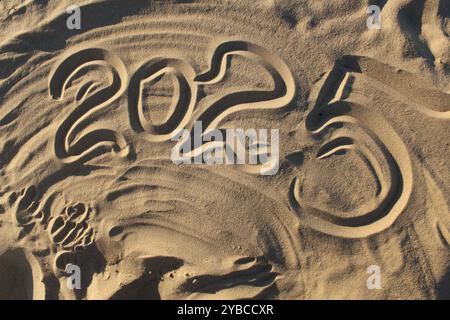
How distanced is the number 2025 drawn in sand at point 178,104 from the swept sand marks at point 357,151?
0.22m

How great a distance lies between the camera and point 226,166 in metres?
2.82

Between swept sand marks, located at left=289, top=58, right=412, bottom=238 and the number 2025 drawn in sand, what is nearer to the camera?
swept sand marks, located at left=289, top=58, right=412, bottom=238

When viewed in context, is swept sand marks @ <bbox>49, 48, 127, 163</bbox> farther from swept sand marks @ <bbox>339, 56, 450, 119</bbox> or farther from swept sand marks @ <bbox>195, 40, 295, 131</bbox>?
swept sand marks @ <bbox>339, 56, 450, 119</bbox>

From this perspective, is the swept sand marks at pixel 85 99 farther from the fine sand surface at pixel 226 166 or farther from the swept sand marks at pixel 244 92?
the swept sand marks at pixel 244 92

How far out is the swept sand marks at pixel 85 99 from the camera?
9.64 feet

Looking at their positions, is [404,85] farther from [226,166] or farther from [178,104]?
[178,104]

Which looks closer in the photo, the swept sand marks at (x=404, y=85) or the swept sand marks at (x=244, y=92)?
the swept sand marks at (x=404, y=85)

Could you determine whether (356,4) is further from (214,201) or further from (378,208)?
(214,201)

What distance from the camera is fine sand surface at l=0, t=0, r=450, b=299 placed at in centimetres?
271

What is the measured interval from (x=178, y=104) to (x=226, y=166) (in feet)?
1.55

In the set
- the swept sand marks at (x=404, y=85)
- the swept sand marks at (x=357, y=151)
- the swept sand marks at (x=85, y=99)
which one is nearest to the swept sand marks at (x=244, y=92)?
the swept sand marks at (x=357, y=151)

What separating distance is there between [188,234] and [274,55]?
1.15 meters

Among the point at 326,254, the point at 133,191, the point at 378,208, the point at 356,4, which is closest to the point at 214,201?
the point at 133,191

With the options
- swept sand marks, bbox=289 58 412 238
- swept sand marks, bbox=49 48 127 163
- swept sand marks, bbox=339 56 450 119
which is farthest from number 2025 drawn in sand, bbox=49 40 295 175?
swept sand marks, bbox=339 56 450 119
